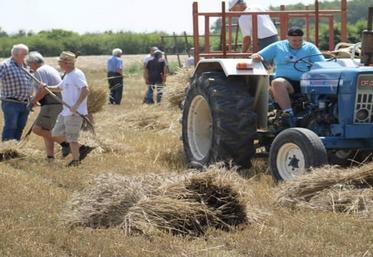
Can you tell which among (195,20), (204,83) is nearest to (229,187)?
(204,83)

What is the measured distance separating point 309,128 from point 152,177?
95.1 inches

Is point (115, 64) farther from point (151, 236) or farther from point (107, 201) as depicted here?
point (151, 236)

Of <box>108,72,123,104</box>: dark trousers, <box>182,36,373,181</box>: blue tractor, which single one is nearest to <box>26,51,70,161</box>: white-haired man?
<box>182,36,373,181</box>: blue tractor

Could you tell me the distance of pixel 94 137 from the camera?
1166cm

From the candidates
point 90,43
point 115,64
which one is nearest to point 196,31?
point 115,64

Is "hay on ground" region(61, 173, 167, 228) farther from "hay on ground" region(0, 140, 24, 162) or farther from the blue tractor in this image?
"hay on ground" region(0, 140, 24, 162)

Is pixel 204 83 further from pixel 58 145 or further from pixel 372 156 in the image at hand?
pixel 58 145

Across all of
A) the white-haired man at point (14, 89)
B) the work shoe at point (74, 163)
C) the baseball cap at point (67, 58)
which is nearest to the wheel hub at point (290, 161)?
the work shoe at point (74, 163)

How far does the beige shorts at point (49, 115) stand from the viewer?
1114cm

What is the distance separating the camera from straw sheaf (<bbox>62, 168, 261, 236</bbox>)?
6297 mm

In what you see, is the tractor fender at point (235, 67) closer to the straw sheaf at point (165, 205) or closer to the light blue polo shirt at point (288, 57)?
the light blue polo shirt at point (288, 57)

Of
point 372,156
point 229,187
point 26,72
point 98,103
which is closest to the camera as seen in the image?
point 229,187

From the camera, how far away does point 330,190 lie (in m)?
7.08

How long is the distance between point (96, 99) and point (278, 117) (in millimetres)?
6529
